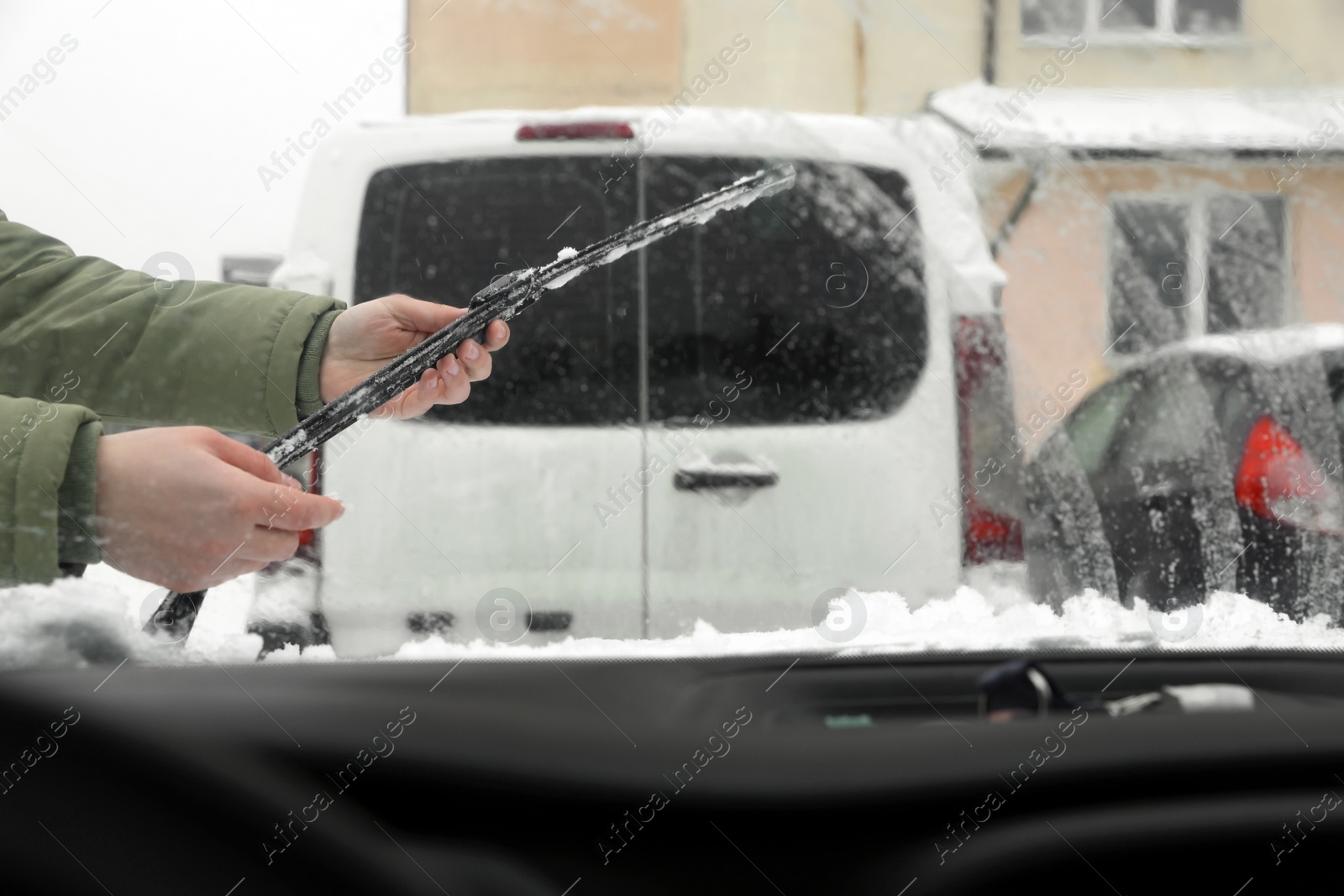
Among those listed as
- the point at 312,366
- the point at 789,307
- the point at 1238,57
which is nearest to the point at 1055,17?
the point at 1238,57

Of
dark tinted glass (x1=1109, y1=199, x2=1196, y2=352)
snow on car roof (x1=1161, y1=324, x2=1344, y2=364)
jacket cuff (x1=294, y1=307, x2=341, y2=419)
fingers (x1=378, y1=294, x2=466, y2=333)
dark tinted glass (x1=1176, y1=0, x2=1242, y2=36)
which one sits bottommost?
jacket cuff (x1=294, y1=307, x2=341, y2=419)

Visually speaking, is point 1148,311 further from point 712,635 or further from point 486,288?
point 486,288

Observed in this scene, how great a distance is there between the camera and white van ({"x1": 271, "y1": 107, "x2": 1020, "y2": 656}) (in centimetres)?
109

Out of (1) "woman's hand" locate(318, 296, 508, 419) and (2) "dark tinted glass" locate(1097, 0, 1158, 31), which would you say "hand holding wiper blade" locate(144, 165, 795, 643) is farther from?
(2) "dark tinted glass" locate(1097, 0, 1158, 31)

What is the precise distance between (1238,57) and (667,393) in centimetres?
63

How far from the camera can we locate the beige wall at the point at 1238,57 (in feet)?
3.37

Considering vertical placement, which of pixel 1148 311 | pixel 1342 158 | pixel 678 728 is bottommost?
pixel 678 728

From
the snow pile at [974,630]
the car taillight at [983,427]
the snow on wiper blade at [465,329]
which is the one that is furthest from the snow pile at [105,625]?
the car taillight at [983,427]

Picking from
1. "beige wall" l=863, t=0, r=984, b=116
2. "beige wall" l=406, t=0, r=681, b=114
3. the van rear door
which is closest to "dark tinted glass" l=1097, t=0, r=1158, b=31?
"beige wall" l=863, t=0, r=984, b=116

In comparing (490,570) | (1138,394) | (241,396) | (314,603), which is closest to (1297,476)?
(1138,394)

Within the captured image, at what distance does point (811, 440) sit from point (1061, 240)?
0.32m

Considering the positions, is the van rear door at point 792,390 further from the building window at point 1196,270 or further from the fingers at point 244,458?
the fingers at point 244,458

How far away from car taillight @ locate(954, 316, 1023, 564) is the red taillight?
1.34 ft

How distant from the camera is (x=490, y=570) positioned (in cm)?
110
